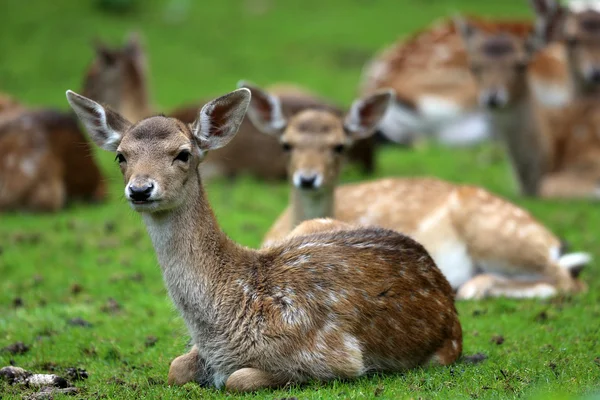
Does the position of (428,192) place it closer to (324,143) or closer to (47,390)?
(324,143)

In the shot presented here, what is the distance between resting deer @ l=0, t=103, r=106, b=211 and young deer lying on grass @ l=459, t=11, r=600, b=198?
4513mm

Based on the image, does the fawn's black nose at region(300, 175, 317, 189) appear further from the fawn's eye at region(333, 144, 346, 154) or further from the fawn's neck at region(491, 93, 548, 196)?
the fawn's neck at region(491, 93, 548, 196)

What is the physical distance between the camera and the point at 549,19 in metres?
12.8

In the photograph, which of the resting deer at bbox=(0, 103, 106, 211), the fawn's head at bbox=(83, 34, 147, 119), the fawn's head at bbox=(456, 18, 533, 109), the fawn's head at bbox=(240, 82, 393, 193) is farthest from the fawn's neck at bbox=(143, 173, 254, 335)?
the fawn's head at bbox=(83, 34, 147, 119)

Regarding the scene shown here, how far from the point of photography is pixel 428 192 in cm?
862

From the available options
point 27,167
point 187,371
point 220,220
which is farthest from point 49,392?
point 27,167

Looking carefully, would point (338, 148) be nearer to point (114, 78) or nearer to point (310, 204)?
point (310, 204)

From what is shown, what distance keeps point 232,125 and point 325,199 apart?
92.8 inches

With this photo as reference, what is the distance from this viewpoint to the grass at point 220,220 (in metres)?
5.58

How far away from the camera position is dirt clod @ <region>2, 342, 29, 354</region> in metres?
6.53

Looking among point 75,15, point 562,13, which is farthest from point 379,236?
point 75,15

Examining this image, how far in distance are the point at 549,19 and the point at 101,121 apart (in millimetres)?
8122

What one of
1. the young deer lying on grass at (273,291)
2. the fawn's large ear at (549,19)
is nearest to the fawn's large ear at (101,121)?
the young deer lying on grass at (273,291)

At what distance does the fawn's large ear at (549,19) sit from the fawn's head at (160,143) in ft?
24.1
